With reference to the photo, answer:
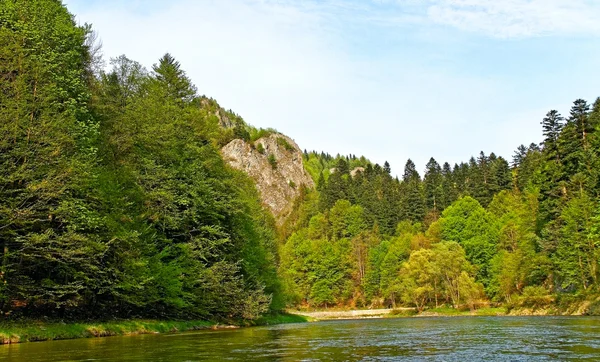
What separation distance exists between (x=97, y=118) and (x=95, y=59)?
5.74 m

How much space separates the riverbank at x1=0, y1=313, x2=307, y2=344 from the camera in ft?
84.7

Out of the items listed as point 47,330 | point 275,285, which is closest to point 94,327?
point 47,330

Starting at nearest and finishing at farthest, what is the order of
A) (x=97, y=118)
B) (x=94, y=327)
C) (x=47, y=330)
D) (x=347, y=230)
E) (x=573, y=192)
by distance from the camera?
(x=47, y=330), (x=94, y=327), (x=97, y=118), (x=573, y=192), (x=347, y=230)

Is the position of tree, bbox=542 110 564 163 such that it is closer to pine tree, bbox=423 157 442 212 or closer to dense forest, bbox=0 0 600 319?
dense forest, bbox=0 0 600 319

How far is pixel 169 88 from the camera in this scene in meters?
52.1

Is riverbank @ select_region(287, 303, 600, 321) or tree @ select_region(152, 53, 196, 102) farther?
riverbank @ select_region(287, 303, 600, 321)

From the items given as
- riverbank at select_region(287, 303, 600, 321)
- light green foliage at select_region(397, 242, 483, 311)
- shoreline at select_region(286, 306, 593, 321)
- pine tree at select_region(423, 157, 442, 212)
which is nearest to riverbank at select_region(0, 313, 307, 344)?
riverbank at select_region(287, 303, 600, 321)

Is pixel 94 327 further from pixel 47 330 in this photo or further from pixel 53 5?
pixel 53 5

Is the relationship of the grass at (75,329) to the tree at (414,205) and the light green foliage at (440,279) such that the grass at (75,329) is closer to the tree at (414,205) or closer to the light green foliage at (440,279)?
the light green foliage at (440,279)

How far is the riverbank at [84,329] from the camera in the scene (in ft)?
84.7

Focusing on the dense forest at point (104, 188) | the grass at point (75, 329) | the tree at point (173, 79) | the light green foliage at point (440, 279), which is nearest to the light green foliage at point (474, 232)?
the light green foliage at point (440, 279)

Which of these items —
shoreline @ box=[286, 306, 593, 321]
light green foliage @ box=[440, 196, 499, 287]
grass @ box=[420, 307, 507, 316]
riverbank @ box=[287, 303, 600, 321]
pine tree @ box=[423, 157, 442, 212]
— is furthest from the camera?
pine tree @ box=[423, 157, 442, 212]

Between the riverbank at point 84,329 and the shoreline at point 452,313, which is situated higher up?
the riverbank at point 84,329

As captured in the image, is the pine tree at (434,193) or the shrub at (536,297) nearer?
the shrub at (536,297)
